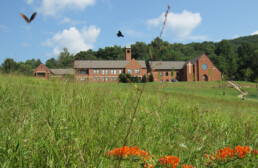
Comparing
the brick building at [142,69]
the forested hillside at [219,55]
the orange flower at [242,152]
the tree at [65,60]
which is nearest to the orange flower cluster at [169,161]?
the orange flower at [242,152]

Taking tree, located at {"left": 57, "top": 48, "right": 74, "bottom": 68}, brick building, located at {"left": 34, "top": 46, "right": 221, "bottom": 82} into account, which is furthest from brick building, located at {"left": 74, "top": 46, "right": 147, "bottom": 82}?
tree, located at {"left": 57, "top": 48, "right": 74, "bottom": 68}

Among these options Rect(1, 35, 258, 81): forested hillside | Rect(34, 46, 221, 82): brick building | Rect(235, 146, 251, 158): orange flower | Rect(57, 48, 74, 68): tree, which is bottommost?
Rect(235, 146, 251, 158): orange flower

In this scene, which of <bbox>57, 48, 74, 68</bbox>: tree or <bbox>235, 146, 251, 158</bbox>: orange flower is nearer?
<bbox>235, 146, 251, 158</bbox>: orange flower

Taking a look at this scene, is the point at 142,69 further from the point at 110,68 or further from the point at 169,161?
the point at 169,161

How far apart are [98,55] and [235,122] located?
9089 centimetres

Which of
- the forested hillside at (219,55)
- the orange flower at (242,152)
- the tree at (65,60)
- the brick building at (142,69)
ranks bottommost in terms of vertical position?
the orange flower at (242,152)

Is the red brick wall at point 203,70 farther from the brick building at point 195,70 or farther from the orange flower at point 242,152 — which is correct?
the orange flower at point 242,152

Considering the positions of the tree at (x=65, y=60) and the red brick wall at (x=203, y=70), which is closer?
the tree at (x=65, y=60)

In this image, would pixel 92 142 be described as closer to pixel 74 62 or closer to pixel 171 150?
pixel 171 150

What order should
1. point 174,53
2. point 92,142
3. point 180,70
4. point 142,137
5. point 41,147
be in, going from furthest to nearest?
point 174,53 < point 180,70 < point 142,137 < point 92,142 < point 41,147

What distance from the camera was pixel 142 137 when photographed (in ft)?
9.62

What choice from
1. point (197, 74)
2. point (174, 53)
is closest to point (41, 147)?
point (197, 74)

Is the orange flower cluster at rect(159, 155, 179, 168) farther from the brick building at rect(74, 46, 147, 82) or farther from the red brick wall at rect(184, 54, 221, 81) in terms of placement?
the red brick wall at rect(184, 54, 221, 81)

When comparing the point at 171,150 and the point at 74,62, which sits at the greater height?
the point at 74,62
